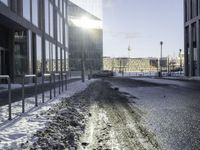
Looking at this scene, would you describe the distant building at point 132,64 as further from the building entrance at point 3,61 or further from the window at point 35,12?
the building entrance at point 3,61

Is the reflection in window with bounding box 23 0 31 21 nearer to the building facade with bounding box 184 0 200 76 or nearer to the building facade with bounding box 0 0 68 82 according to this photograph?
the building facade with bounding box 0 0 68 82

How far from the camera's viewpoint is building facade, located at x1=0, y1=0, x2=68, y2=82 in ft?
106

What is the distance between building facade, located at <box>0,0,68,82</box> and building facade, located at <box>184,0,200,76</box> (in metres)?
21.8

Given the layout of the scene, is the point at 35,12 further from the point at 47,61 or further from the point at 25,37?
the point at 47,61

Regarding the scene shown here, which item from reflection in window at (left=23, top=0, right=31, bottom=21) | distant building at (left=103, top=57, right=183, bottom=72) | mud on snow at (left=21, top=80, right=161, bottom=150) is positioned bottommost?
mud on snow at (left=21, top=80, right=161, bottom=150)

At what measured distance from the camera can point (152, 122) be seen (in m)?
10.3

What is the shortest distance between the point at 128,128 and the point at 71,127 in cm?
124

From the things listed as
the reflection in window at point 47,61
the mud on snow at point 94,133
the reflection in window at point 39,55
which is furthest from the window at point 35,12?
the mud on snow at point 94,133

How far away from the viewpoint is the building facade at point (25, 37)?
1273 inches

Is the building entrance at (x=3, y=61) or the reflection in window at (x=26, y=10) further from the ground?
the reflection in window at (x=26, y=10)

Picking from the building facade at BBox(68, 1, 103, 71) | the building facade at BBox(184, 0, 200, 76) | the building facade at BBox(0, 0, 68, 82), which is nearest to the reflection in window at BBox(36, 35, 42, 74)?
the building facade at BBox(0, 0, 68, 82)

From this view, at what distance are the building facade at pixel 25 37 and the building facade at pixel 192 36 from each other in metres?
21.8

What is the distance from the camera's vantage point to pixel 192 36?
209 ft

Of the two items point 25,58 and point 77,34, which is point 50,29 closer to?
point 25,58
